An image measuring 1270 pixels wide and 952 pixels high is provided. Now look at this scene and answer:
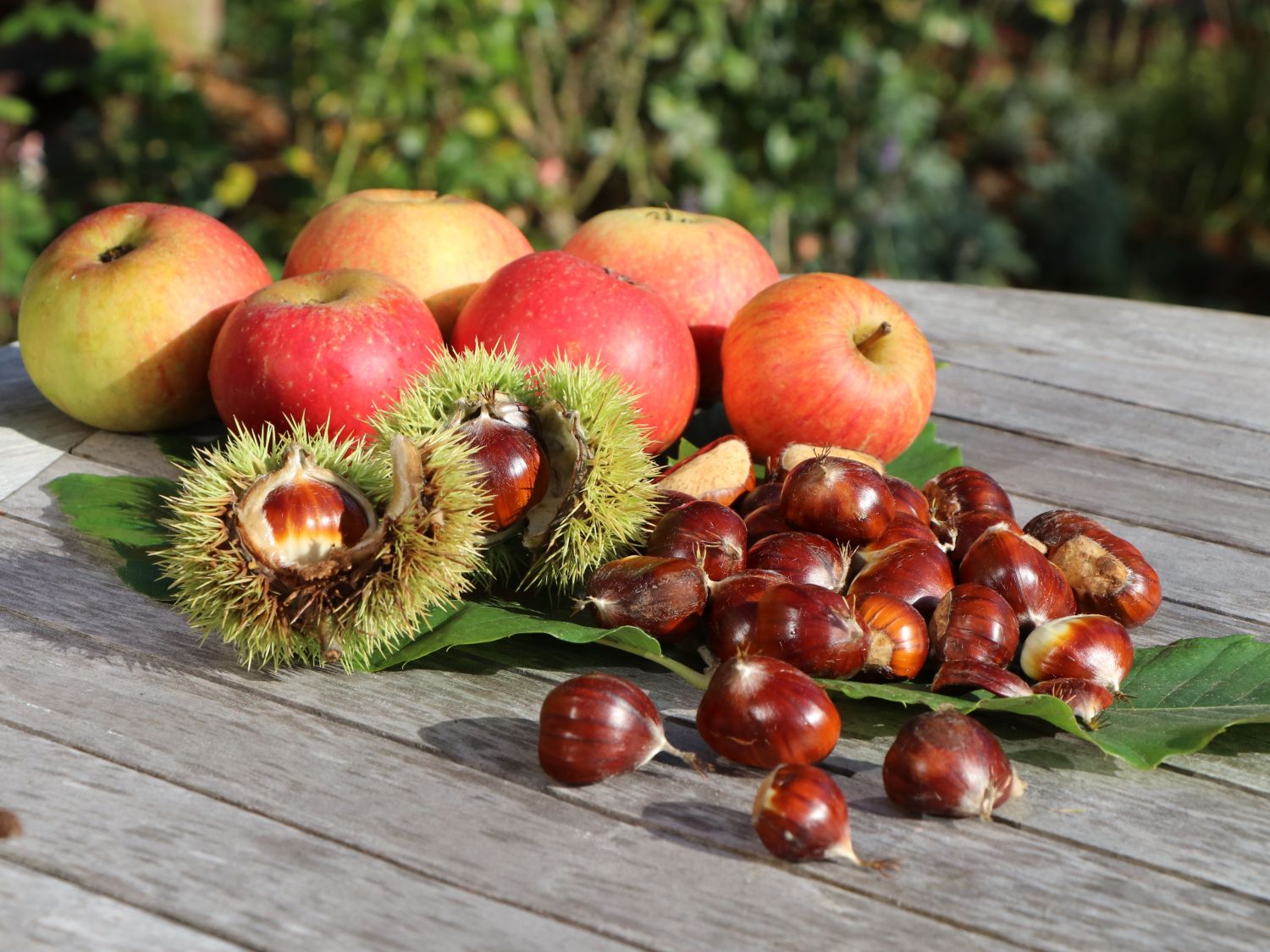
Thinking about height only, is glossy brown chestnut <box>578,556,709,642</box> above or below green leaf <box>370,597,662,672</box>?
above

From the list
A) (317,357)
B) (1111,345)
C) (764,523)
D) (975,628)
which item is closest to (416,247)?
(317,357)

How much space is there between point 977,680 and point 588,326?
79cm

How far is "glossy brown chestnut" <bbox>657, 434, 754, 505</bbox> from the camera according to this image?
5.76ft

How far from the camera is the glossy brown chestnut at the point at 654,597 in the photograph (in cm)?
145

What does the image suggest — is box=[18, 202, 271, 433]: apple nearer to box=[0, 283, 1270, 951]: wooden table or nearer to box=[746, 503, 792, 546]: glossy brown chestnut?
box=[0, 283, 1270, 951]: wooden table

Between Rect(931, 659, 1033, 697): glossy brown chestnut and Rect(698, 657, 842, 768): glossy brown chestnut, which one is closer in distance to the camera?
Rect(698, 657, 842, 768): glossy brown chestnut

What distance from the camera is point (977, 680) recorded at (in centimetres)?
137

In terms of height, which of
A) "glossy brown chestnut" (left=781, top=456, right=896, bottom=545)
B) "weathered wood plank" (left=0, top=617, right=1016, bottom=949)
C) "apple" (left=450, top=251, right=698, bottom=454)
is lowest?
"weathered wood plank" (left=0, top=617, right=1016, bottom=949)

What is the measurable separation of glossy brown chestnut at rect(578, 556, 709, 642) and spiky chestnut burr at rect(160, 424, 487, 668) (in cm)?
16

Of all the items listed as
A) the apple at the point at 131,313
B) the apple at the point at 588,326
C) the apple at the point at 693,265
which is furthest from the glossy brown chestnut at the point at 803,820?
the apple at the point at 131,313

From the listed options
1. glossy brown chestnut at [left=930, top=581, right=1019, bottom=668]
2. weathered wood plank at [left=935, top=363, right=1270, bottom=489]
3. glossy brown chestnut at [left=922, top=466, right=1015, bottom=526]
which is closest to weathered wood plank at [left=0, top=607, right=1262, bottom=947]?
glossy brown chestnut at [left=930, top=581, right=1019, bottom=668]

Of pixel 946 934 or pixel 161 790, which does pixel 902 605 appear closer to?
pixel 946 934

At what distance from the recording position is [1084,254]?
5.25 meters

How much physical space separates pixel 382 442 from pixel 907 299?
1650mm
